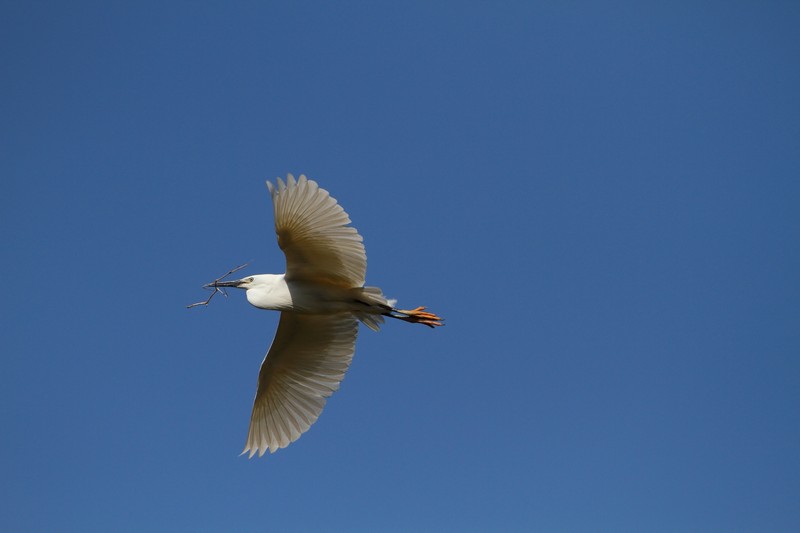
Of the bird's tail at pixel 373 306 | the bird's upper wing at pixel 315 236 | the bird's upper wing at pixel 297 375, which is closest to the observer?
the bird's upper wing at pixel 315 236

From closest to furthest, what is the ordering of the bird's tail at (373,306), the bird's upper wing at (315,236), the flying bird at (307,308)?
1. the bird's upper wing at (315,236)
2. the flying bird at (307,308)
3. the bird's tail at (373,306)

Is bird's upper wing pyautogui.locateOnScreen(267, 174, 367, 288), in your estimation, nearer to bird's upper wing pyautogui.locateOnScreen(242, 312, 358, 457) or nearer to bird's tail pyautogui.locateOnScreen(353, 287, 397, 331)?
bird's tail pyautogui.locateOnScreen(353, 287, 397, 331)

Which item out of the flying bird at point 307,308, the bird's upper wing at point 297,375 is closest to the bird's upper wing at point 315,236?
the flying bird at point 307,308

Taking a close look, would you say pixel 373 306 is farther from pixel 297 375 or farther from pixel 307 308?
pixel 297 375

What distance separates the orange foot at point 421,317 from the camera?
1136 centimetres

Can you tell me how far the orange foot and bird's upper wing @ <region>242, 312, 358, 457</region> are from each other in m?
0.76

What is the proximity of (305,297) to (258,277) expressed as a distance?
2.70ft

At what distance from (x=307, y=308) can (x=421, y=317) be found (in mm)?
1622

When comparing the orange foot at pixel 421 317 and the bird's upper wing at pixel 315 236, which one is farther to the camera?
the orange foot at pixel 421 317

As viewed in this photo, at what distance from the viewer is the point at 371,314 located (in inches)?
441

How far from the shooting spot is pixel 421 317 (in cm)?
1145

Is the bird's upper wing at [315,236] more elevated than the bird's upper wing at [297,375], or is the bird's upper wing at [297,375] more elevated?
the bird's upper wing at [315,236]

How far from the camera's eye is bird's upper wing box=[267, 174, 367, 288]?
31.9 feet

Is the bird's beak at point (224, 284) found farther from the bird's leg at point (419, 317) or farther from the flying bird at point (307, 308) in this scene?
the bird's leg at point (419, 317)
